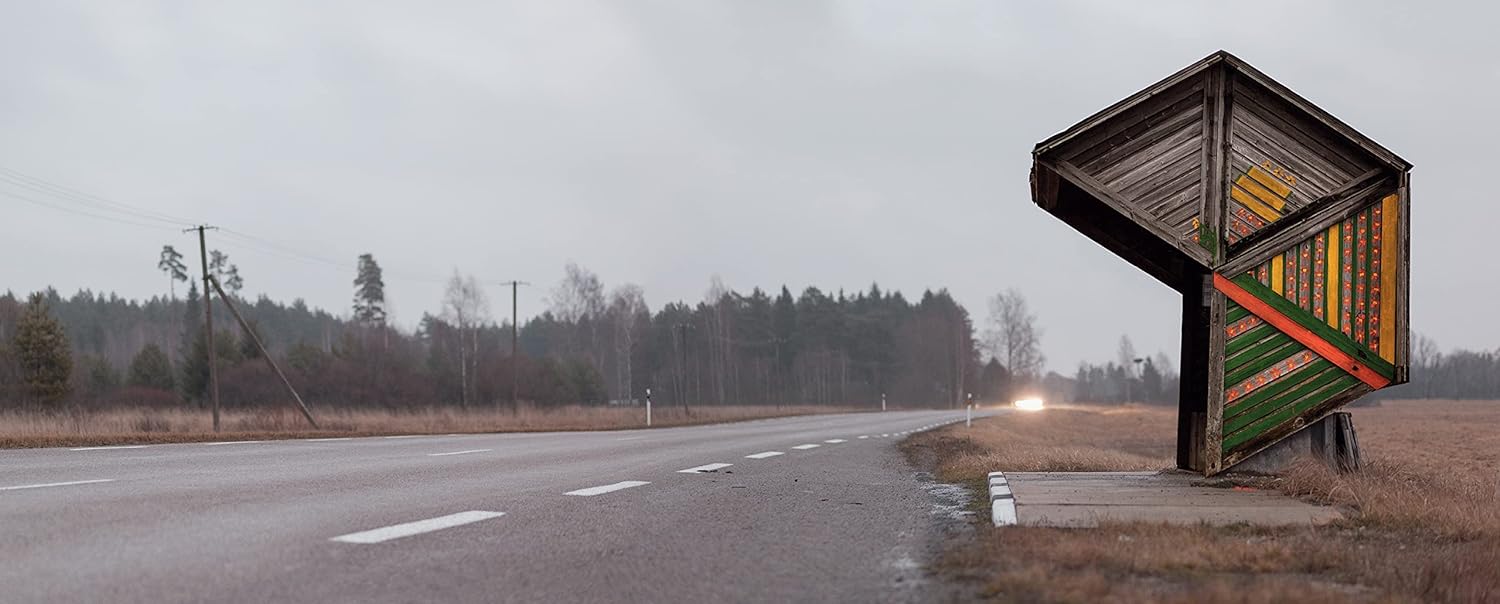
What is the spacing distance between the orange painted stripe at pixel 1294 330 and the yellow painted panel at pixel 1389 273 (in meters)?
0.21

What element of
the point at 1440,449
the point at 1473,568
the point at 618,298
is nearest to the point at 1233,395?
the point at 1473,568

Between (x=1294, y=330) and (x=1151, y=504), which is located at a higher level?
(x=1294, y=330)

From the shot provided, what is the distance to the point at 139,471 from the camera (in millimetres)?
9375

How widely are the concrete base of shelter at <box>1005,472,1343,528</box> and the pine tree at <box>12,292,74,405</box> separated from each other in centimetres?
5170

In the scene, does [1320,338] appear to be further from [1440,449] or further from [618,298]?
[618,298]

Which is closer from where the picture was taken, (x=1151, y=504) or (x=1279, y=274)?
(x=1151, y=504)

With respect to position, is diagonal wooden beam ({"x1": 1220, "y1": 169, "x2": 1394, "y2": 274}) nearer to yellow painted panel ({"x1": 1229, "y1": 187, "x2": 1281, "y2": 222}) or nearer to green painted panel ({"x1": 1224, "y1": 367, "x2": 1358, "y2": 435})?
yellow painted panel ({"x1": 1229, "y1": 187, "x2": 1281, "y2": 222})

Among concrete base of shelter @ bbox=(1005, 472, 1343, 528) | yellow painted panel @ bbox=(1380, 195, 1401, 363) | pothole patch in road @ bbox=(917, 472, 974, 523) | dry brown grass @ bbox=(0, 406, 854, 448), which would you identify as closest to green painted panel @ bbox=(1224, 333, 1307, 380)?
yellow painted panel @ bbox=(1380, 195, 1401, 363)

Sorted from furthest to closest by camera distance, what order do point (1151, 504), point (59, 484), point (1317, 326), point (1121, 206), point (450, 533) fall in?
point (1121, 206) → point (1317, 326) → point (59, 484) → point (1151, 504) → point (450, 533)

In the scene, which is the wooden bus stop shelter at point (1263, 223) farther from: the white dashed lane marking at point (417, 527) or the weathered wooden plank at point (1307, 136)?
the white dashed lane marking at point (417, 527)

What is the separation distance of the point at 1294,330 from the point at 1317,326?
0.18 m

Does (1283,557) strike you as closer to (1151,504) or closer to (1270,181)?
(1151,504)

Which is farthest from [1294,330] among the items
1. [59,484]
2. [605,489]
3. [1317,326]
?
[59,484]

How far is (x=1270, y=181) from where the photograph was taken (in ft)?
27.1
